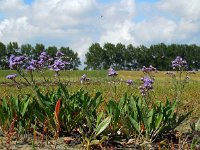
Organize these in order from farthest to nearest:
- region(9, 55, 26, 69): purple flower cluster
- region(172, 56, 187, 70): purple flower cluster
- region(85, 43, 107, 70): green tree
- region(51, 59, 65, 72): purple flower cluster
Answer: region(85, 43, 107, 70): green tree, region(172, 56, 187, 70): purple flower cluster, region(51, 59, 65, 72): purple flower cluster, region(9, 55, 26, 69): purple flower cluster

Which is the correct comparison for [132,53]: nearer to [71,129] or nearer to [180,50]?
[180,50]

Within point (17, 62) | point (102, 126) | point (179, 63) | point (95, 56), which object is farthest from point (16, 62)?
point (95, 56)

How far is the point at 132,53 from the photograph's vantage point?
14162 cm

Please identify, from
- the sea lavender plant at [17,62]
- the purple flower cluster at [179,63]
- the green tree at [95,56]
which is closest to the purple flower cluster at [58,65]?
the sea lavender plant at [17,62]

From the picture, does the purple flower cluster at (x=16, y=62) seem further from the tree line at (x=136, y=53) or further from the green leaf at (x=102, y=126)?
the tree line at (x=136, y=53)

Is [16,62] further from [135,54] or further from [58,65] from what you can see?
[135,54]

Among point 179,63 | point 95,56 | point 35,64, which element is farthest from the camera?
point 95,56

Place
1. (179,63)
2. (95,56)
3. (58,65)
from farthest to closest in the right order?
(95,56) < (179,63) < (58,65)

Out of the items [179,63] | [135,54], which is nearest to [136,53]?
[135,54]

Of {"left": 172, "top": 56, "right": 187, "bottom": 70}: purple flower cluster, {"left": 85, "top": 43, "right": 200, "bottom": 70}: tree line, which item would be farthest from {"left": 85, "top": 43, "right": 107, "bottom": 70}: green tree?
{"left": 172, "top": 56, "right": 187, "bottom": 70}: purple flower cluster

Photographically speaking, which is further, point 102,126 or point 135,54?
point 135,54

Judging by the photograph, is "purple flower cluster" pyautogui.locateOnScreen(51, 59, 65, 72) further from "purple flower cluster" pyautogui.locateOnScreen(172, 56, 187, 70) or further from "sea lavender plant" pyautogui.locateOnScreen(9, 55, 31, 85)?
"purple flower cluster" pyautogui.locateOnScreen(172, 56, 187, 70)

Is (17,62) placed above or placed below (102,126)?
above

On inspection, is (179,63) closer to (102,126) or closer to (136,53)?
(102,126)
